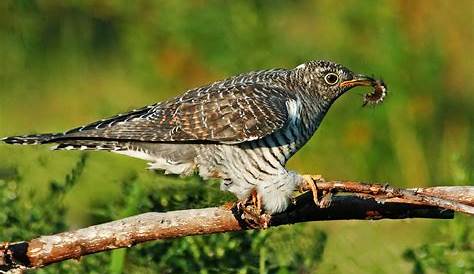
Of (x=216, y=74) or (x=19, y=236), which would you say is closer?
(x=19, y=236)

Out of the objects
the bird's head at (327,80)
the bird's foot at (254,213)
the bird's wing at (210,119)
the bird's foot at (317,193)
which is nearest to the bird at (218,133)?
the bird's wing at (210,119)

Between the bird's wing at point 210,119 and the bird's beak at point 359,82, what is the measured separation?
0.90ft

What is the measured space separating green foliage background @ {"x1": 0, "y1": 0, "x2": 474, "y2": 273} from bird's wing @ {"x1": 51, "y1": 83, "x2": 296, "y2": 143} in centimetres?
39

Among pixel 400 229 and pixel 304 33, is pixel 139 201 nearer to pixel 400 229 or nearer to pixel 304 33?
pixel 400 229

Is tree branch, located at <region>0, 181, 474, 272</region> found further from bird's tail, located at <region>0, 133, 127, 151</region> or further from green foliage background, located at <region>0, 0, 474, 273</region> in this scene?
green foliage background, located at <region>0, 0, 474, 273</region>

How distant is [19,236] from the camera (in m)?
4.96

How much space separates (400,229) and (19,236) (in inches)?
97.9

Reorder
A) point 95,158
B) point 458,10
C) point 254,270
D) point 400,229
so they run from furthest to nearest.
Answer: point 458,10 < point 400,229 < point 95,158 < point 254,270

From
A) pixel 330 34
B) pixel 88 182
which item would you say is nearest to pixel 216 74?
pixel 330 34

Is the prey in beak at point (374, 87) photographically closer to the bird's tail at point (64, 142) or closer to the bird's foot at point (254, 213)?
the bird's tail at point (64, 142)

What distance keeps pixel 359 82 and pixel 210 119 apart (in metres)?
0.61

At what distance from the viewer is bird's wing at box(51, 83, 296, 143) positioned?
174 inches

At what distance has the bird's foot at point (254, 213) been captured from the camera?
152 inches

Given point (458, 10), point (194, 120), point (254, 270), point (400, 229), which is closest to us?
point (194, 120)
